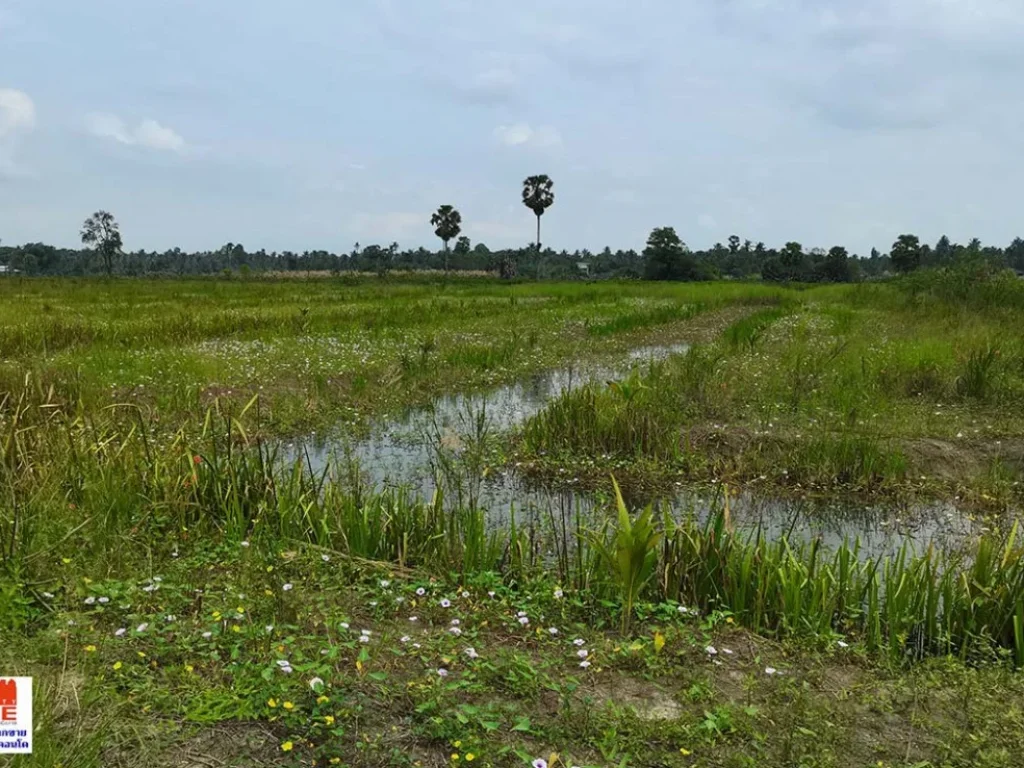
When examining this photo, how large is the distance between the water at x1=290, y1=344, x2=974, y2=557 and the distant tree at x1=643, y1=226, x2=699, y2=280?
67338 mm

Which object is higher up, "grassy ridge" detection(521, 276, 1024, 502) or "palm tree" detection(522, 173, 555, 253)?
"palm tree" detection(522, 173, 555, 253)

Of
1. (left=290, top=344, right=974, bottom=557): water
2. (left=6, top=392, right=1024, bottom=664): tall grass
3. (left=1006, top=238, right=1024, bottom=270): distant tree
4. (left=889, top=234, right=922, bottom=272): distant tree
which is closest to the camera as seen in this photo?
(left=6, top=392, right=1024, bottom=664): tall grass

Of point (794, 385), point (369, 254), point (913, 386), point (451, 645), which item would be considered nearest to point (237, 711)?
point (451, 645)

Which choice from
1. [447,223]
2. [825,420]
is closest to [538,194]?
[447,223]

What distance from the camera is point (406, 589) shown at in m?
4.41

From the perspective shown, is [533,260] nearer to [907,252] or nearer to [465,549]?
[907,252]

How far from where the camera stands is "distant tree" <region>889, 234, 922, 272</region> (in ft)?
239

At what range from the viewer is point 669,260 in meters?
74.8

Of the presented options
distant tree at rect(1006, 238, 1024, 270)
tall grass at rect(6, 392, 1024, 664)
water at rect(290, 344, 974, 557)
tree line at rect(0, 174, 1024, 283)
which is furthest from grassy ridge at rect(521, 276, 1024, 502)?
distant tree at rect(1006, 238, 1024, 270)

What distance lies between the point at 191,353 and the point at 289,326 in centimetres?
588

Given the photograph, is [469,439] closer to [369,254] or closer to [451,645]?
[451,645]

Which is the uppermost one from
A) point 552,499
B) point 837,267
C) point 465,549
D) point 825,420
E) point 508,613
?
point 837,267

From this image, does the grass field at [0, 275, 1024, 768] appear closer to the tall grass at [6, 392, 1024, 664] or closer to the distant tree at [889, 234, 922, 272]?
the tall grass at [6, 392, 1024, 664]

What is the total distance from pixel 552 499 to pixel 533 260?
92.2 meters
